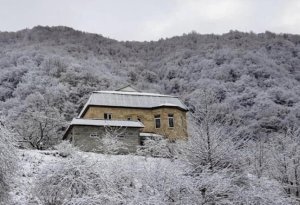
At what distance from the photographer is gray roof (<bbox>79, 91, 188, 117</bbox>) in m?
48.0

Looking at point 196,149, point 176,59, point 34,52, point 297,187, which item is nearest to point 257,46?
point 176,59

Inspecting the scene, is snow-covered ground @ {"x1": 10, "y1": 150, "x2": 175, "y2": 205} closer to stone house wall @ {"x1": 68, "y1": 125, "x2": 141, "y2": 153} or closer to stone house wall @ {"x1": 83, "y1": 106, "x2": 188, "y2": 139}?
stone house wall @ {"x1": 68, "y1": 125, "x2": 141, "y2": 153}

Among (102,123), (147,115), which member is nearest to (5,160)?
(102,123)

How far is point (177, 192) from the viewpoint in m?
17.4

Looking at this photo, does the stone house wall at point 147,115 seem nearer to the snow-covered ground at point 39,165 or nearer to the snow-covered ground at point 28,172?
the snow-covered ground at point 39,165

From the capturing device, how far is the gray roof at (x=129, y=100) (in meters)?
48.0

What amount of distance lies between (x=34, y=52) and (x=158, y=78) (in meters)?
28.5

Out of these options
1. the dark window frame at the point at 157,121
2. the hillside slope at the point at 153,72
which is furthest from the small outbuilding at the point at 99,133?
the hillside slope at the point at 153,72

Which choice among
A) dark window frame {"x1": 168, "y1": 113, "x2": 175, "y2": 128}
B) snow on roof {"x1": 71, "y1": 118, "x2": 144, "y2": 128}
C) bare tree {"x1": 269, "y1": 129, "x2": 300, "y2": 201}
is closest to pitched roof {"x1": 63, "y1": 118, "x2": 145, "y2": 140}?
snow on roof {"x1": 71, "y1": 118, "x2": 144, "y2": 128}

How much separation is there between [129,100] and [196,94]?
62.4ft

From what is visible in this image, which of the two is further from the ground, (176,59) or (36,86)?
(176,59)

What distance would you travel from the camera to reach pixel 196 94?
3080 centimetres

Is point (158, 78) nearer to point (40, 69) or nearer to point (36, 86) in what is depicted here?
point (40, 69)

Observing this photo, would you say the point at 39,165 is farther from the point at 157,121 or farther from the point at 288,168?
the point at 157,121
